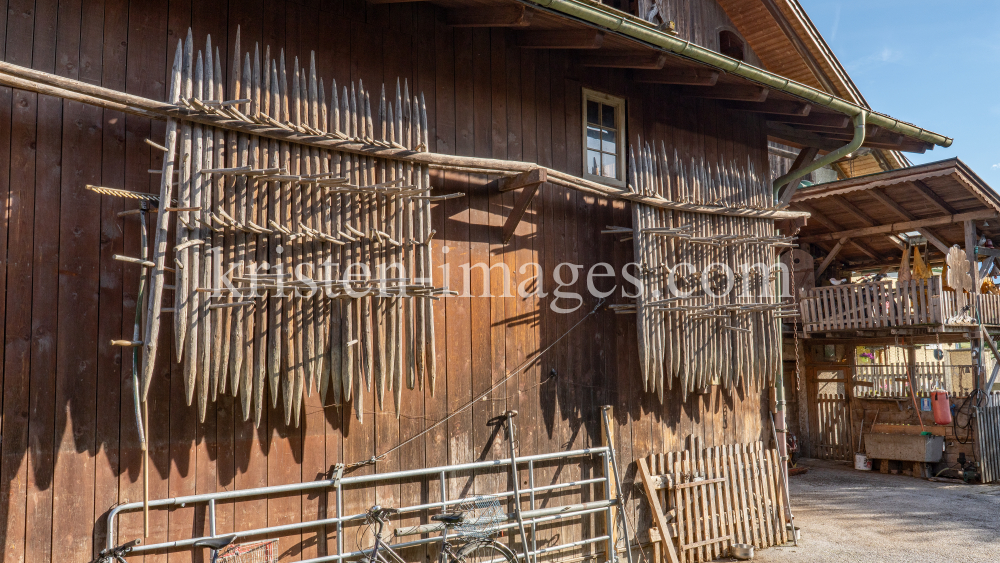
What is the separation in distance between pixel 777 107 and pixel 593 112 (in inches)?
Result: 102

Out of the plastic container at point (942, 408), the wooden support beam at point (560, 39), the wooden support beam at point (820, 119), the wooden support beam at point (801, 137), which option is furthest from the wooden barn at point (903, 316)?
the wooden support beam at point (560, 39)

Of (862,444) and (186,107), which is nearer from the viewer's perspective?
(186,107)

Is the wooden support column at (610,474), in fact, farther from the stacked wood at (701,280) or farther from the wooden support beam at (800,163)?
the wooden support beam at (800,163)

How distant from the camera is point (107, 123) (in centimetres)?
483

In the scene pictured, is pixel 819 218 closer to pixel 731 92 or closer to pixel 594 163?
pixel 731 92

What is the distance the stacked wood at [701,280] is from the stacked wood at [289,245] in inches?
101

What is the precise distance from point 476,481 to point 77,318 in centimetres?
347

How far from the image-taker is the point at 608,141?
7754mm

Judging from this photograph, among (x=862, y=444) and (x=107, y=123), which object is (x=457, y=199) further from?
(x=862, y=444)

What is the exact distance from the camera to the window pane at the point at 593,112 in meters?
7.62

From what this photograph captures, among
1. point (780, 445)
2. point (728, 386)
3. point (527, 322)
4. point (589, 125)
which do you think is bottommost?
point (780, 445)

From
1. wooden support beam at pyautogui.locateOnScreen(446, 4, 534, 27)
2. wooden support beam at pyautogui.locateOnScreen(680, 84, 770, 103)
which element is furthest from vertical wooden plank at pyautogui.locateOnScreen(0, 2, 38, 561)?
wooden support beam at pyautogui.locateOnScreen(680, 84, 770, 103)

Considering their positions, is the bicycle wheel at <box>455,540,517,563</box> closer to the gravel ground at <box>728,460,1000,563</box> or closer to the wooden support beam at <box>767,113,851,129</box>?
the gravel ground at <box>728,460,1000,563</box>

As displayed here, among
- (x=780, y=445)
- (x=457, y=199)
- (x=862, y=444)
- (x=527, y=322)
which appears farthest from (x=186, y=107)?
(x=862, y=444)
